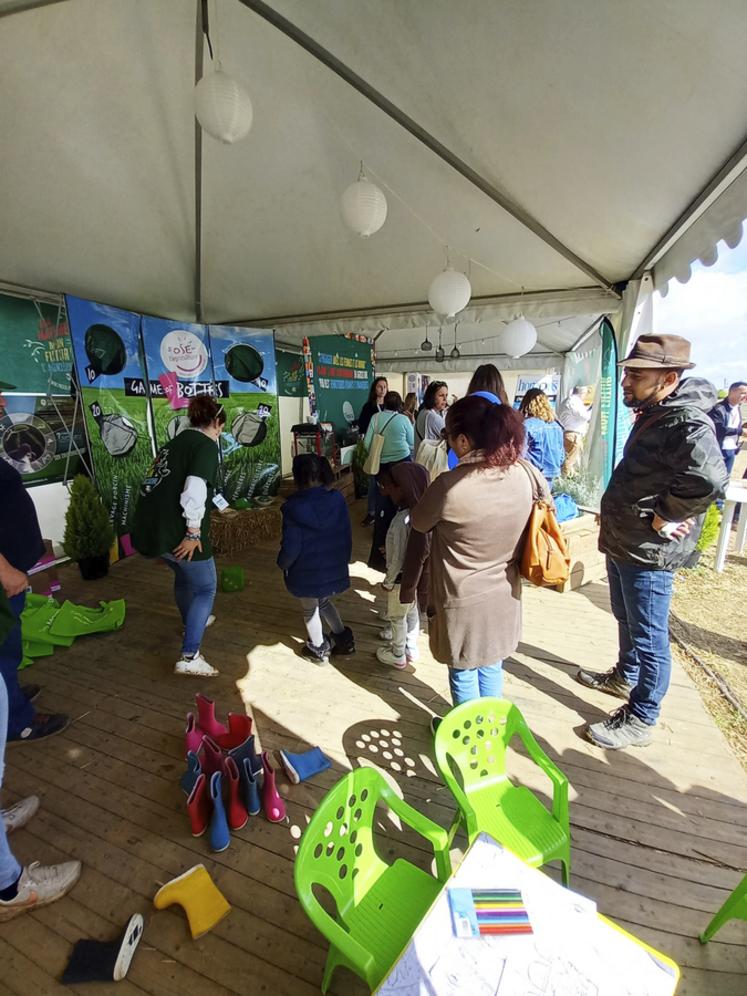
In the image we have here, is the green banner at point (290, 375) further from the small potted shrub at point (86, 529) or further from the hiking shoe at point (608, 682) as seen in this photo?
the hiking shoe at point (608, 682)

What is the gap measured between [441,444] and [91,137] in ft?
10.4

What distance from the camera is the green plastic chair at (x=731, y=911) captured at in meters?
1.24

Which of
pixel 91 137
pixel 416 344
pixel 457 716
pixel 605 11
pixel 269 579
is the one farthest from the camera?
pixel 416 344

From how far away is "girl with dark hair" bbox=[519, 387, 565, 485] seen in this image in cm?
365

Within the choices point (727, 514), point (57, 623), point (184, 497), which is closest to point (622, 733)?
point (184, 497)

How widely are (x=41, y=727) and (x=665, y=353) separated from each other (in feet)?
11.9

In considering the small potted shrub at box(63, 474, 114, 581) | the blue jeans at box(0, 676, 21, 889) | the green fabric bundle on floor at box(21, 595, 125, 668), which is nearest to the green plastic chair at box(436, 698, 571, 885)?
the blue jeans at box(0, 676, 21, 889)

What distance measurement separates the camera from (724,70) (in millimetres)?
1611

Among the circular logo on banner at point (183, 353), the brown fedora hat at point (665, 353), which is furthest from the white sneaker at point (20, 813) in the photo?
the circular logo on banner at point (183, 353)

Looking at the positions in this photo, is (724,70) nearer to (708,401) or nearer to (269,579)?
(708,401)

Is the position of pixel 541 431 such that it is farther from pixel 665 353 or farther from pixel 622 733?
pixel 622 733

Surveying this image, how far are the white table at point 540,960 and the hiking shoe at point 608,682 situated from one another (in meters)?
1.82

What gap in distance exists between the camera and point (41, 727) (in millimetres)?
2260

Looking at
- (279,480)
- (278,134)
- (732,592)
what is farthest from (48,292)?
(732,592)
